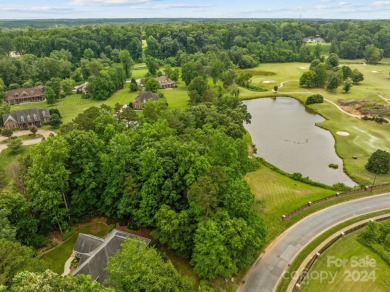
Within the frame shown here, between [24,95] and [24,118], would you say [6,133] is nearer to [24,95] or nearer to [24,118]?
[24,118]

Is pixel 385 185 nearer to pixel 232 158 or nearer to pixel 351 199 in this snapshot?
pixel 351 199

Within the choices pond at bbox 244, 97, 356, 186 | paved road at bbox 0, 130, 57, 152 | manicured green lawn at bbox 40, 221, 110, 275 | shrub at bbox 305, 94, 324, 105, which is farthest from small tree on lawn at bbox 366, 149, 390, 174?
paved road at bbox 0, 130, 57, 152

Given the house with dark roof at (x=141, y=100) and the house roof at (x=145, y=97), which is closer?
the house with dark roof at (x=141, y=100)

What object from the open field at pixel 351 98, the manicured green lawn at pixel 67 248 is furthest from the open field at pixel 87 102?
the manicured green lawn at pixel 67 248

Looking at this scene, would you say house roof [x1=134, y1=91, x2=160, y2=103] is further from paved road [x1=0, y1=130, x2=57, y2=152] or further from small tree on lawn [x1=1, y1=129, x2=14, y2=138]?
small tree on lawn [x1=1, y1=129, x2=14, y2=138]

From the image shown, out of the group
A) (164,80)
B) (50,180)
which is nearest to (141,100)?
(164,80)

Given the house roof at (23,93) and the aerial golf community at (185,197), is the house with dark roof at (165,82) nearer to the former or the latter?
the aerial golf community at (185,197)

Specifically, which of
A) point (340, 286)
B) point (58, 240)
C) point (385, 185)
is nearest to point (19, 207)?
point (58, 240)
